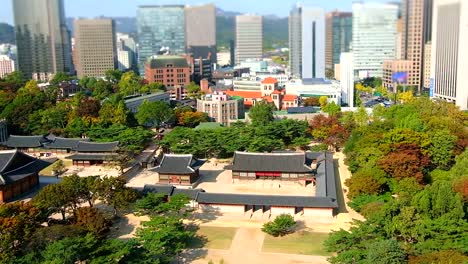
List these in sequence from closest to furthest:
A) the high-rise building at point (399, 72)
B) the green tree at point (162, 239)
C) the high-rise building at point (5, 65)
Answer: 1. the green tree at point (162, 239)
2. the high-rise building at point (399, 72)
3. the high-rise building at point (5, 65)

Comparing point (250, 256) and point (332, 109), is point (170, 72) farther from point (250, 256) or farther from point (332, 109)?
point (250, 256)

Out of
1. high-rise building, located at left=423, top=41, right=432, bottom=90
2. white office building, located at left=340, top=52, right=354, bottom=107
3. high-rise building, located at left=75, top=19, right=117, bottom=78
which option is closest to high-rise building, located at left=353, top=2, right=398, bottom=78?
high-rise building, located at left=423, top=41, right=432, bottom=90

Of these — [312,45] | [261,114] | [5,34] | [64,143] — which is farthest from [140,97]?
[5,34]

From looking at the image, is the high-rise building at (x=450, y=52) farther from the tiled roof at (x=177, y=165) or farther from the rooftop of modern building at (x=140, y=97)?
the tiled roof at (x=177, y=165)

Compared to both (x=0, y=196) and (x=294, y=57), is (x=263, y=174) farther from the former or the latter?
(x=294, y=57)

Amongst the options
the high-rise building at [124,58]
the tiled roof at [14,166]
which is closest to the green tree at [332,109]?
the tiled roof at [14,166]
